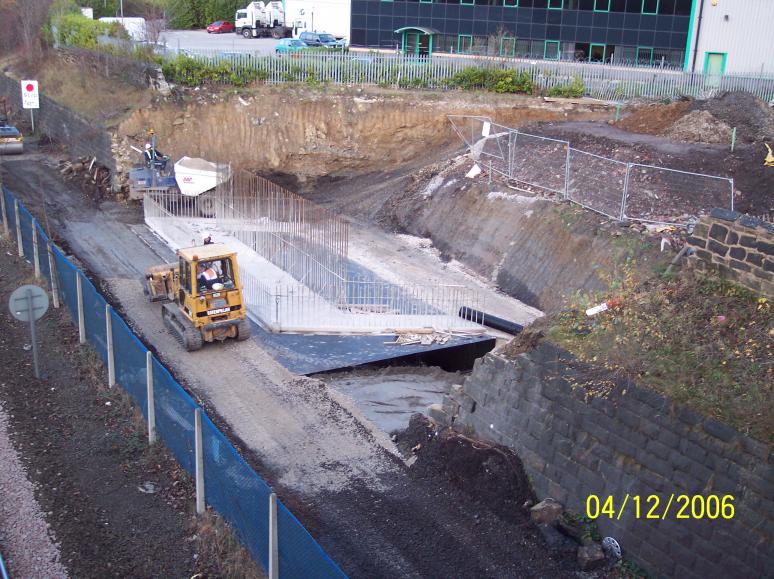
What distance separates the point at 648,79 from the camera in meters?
37.4

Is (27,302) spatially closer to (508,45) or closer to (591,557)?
(591,557)

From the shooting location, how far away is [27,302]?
51.5ft

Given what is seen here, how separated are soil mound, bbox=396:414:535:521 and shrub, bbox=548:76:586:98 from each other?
1050 inches

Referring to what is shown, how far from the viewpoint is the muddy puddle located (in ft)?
53.7

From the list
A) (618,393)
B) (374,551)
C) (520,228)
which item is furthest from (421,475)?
(520,228)

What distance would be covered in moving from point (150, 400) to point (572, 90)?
94.5ft

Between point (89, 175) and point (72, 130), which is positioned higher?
point (72, 130)

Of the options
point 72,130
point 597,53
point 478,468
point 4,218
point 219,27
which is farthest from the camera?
point 219,27

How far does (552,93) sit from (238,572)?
102 ft

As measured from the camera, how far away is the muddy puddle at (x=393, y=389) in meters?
16.4

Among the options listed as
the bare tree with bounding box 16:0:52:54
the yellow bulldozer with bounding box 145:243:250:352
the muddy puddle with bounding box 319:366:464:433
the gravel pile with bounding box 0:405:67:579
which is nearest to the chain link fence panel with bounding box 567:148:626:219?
the muddy puddle with bounding box 319:366:464:433

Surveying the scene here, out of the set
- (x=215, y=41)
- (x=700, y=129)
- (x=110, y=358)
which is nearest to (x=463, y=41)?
(x=215, y=41)

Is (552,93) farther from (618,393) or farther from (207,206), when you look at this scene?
(618,393)
